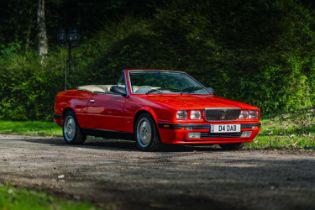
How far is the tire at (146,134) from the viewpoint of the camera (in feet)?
43.7

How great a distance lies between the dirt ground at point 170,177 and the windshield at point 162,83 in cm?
115

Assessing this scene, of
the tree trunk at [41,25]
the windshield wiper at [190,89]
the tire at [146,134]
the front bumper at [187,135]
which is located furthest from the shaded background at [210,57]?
the front bumper at [187,135]

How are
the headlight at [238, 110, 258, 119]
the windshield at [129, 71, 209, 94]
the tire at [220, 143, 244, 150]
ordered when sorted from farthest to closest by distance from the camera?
the windshield at [129, 71, 209, 94] < the tire at [220, 143, 244, 150] < the headlight at [238, 110, 258, 119]

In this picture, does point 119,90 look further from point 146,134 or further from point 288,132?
point 288,132

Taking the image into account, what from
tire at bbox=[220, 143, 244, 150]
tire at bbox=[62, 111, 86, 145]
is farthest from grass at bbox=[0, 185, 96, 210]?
tire at bbox=[62, 111, 86, 145]

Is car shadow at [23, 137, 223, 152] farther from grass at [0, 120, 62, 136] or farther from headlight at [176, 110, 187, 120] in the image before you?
grass at [0, 120, 62, 136]

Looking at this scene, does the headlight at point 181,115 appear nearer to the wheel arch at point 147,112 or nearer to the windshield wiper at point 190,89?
the wheel arch at point 147,112

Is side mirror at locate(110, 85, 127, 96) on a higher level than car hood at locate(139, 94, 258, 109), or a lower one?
higher

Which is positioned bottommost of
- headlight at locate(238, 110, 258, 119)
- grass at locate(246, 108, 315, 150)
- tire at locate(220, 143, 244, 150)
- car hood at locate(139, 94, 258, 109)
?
tire at locate(220, 143, 244, 150)

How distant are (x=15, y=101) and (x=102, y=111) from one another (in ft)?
36.4

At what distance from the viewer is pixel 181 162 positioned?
11109 mm

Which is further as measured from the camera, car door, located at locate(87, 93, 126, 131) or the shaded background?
the shaded background

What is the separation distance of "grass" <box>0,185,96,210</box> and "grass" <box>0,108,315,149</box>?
22.9 feet

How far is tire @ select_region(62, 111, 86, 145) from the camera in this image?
1583 centimetres
